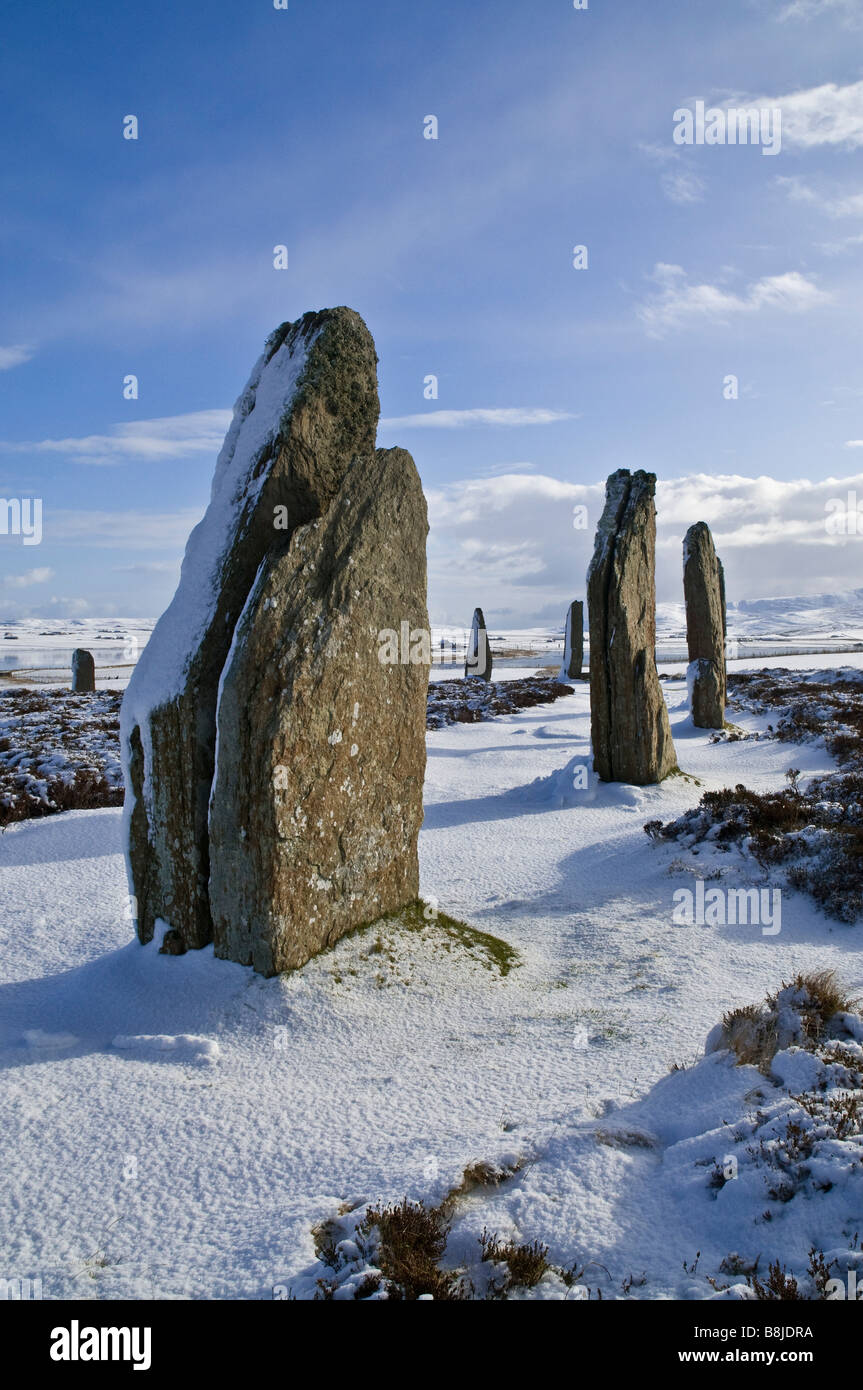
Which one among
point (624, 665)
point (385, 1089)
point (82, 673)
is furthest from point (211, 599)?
point (82, 673)

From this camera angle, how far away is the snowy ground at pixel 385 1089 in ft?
9.71

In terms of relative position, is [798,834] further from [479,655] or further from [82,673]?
[82,673]

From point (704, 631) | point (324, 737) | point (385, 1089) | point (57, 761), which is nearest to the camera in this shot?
point (385, 1089)

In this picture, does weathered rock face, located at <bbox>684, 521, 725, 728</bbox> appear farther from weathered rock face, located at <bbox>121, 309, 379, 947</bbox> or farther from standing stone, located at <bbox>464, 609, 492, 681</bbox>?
standing stone, located at <bbox>464, 609, 492, 681</bbox>

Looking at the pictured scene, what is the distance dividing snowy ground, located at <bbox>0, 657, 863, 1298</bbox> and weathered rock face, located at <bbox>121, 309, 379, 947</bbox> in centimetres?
62

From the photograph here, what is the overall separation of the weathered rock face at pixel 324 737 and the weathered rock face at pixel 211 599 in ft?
0.81

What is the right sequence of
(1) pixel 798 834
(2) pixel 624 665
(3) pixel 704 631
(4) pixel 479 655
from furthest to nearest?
(4) pixel 479 655
(3) pixel 704 631
(2) pixel 624 665
(1) pixel 798 834

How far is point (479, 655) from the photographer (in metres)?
34.4

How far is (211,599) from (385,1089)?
3361mm

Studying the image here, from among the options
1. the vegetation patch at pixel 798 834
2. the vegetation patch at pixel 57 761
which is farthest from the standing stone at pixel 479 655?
the vegetation patch at pixel 798 834

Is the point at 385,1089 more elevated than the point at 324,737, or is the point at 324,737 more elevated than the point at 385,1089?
the point at 324,737

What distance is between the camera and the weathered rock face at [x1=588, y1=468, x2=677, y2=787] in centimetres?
1176

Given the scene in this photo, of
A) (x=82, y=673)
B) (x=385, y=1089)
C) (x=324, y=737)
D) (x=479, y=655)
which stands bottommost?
(x=385, y=1089)
